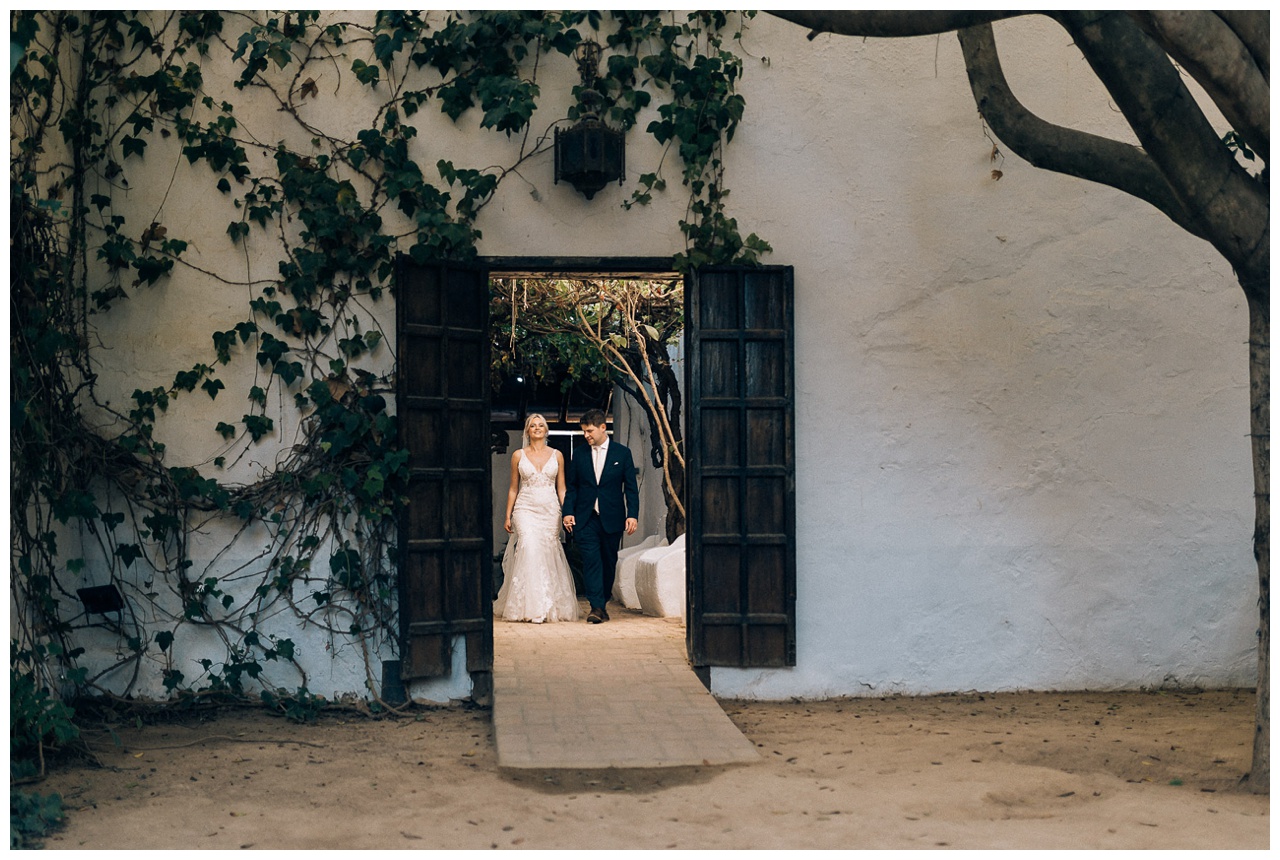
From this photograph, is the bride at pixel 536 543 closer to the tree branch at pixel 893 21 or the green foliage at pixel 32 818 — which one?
the green foliage at pixel 32 818

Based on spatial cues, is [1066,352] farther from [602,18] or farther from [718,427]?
[602,18]

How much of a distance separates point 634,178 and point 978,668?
9.63 feet

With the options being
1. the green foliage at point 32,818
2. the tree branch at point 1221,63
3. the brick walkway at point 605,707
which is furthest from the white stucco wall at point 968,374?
the green foliage at point 32,818

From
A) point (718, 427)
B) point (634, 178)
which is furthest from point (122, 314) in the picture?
point (718, 427)

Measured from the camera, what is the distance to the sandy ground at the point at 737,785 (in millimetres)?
3801

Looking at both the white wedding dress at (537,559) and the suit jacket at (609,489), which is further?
the suit jacket at (609,489)

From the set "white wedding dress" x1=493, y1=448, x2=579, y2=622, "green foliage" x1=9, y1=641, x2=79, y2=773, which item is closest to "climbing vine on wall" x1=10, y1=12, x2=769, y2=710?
"green foliage" x1=9, y1=641, x2=79, y2=773

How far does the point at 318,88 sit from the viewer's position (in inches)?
230

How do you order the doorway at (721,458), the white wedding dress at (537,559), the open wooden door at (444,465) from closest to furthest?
the open wooden door at (444,465) < the doorway at (721,458) < the white wedding dress at (537,559)

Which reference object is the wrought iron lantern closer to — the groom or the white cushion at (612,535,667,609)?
the groom

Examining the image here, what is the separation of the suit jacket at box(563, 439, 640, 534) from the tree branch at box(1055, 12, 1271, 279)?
16.5 ft

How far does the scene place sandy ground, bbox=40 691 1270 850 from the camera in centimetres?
380

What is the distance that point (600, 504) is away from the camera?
862 cm

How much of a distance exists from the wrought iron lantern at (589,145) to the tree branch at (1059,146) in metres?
1.72
